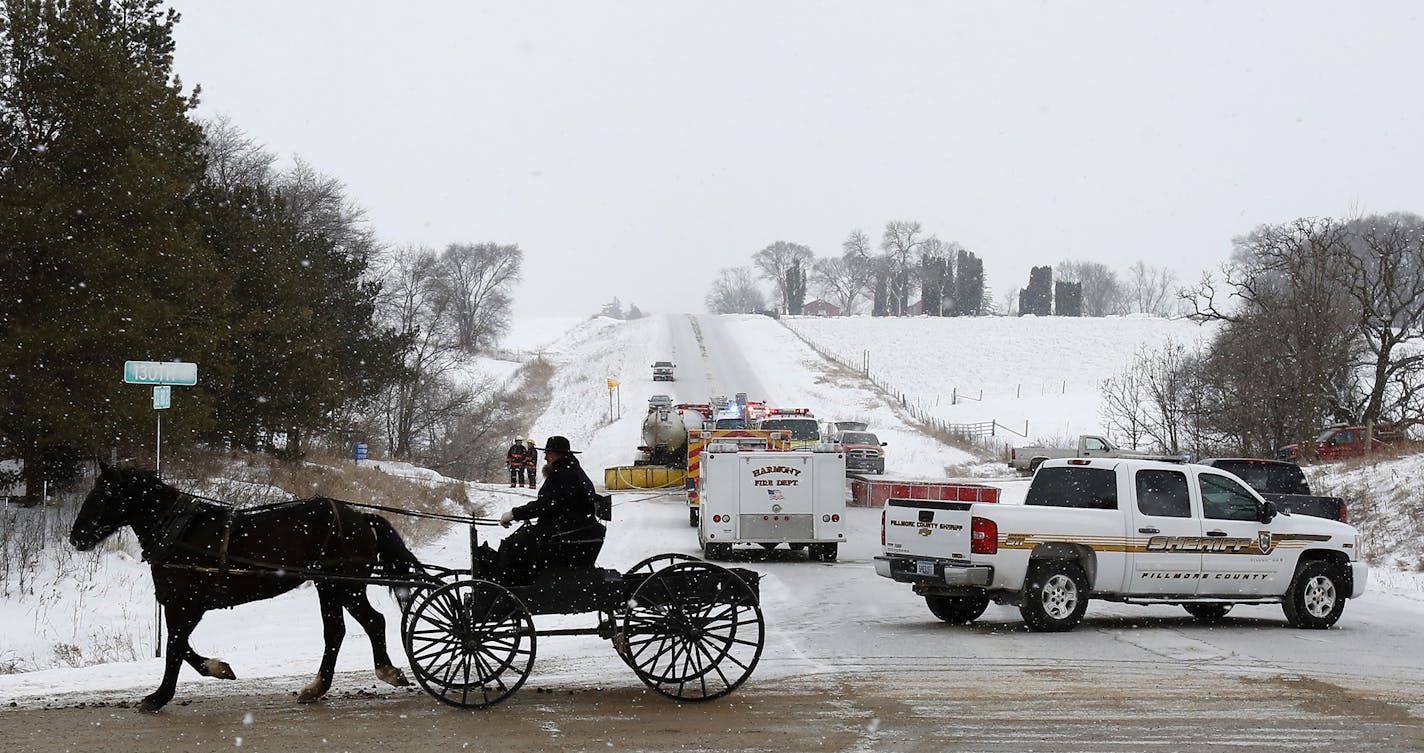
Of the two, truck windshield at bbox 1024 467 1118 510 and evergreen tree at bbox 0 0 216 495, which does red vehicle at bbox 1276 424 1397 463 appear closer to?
truck windshield at bbox 1024 467 1118 510

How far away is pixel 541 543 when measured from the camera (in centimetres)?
1016

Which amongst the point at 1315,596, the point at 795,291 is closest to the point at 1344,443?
the point at 1315,596

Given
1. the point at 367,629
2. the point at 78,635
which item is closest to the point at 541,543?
the point at 367,629

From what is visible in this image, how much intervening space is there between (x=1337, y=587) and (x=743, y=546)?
43.6ft

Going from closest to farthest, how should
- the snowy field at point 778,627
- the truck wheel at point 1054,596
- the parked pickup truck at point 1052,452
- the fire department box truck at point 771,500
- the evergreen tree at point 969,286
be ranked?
the snowy field at point 778,627 < the truck wheel at point 1054,596 < the fire department box truck at point 771,500 < the parked pickup truck at point 1052,452 < the evergreen tree at point 969,286

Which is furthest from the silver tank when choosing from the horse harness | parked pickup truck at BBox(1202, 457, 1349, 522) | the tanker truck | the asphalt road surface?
the horse harness

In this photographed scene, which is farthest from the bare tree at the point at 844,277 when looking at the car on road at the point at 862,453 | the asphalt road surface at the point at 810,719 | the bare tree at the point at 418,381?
the asphalt road surface at the point at 810,719

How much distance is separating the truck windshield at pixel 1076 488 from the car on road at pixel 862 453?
34547 millimetres

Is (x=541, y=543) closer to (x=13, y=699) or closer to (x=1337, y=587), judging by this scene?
(x=13, y=699)

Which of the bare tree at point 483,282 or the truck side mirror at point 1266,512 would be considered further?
the bare tree at point 483,282

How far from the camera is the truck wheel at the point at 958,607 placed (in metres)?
15.3

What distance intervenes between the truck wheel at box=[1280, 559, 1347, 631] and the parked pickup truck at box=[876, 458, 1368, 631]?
1 cm

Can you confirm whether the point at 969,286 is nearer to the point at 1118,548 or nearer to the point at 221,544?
the point at 1118,548

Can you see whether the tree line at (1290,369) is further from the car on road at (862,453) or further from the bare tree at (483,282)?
the bare tree at (483,282)
